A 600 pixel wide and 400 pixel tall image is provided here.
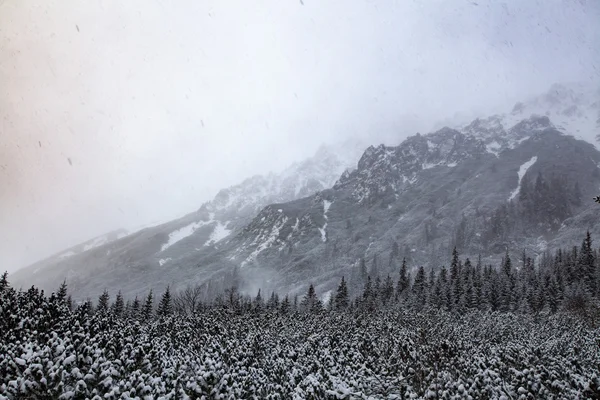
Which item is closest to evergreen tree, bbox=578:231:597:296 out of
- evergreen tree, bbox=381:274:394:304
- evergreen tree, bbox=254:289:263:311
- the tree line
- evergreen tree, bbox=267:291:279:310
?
the tree line

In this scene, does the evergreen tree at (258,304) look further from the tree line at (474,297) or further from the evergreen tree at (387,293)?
the evergreen tree at (387,293)

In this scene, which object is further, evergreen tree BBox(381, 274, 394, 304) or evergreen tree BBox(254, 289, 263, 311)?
evergreen tree BBox(381, 274, 394, 304)

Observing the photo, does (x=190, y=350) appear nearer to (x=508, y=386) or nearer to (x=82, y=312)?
(x=82, y=312)

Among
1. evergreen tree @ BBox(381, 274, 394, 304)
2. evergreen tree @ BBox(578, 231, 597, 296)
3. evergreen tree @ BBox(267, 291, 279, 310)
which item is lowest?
evergreen tree @ BBox(578, 231, 597, 296)

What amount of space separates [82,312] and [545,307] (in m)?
77.2

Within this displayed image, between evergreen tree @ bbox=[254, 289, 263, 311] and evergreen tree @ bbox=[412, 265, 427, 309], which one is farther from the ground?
evergreen tree @ bbox=[254, 289, 263, 311]

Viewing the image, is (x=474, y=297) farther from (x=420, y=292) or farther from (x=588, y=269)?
(x=588, y=269)

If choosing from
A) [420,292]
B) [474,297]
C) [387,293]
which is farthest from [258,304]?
[474,297]

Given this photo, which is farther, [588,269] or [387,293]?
[387,293]

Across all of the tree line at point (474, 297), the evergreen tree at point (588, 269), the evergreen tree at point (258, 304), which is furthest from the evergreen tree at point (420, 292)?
the evergreen tree at point (258, 304)

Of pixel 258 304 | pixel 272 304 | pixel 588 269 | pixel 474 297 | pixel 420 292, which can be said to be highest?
pixel 258 304

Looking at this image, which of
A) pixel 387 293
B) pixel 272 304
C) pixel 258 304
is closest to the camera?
pixel 258 304

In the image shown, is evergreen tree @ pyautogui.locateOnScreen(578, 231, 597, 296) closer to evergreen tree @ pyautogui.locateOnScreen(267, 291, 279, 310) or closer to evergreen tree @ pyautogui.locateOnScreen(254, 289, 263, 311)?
evergreen tree @ pyautogui.locateOnScreen(267, 291, 279, 310)

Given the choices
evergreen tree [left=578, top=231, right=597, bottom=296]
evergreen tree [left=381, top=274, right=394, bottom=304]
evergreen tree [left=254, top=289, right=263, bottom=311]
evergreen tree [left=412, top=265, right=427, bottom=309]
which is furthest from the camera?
evergreen tree [left=381, top=274, right=394, bottom=304]
